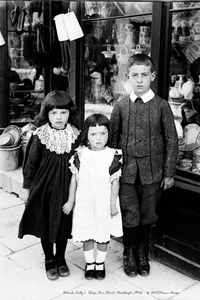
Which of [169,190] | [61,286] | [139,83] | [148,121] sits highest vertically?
[139,83]

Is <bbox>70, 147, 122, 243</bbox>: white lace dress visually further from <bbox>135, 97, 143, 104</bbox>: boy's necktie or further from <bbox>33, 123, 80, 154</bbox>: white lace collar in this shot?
<bbox>135, 97, 143, 104</bbox>: boy's necktie

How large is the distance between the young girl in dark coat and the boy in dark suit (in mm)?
393

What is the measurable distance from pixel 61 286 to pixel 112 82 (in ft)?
7.60

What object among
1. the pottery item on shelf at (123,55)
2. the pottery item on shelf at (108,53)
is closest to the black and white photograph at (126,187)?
the pottery item on shelf at (123,55)

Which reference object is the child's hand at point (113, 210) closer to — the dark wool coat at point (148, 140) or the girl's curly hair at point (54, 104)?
the dark wool coat at point (148, 140)

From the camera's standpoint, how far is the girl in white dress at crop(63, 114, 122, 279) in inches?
124

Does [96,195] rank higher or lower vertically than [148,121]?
lower

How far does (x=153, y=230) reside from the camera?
3.73 metres

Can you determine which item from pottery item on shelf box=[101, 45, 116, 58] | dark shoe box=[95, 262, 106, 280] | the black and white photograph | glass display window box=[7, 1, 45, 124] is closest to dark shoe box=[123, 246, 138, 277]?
the black and white photograph

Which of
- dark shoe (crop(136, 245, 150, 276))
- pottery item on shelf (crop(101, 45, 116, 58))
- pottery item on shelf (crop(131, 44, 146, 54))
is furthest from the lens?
pottery item on shelf (crop(101, 45, 116, 58))

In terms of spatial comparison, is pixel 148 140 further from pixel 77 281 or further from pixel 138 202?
pixel 77 281

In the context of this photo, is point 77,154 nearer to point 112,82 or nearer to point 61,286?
point 61,286

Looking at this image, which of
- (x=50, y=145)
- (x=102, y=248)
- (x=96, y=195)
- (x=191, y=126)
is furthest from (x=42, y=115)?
(x=191, y=126)

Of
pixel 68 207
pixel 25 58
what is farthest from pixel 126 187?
pixel 25 58
